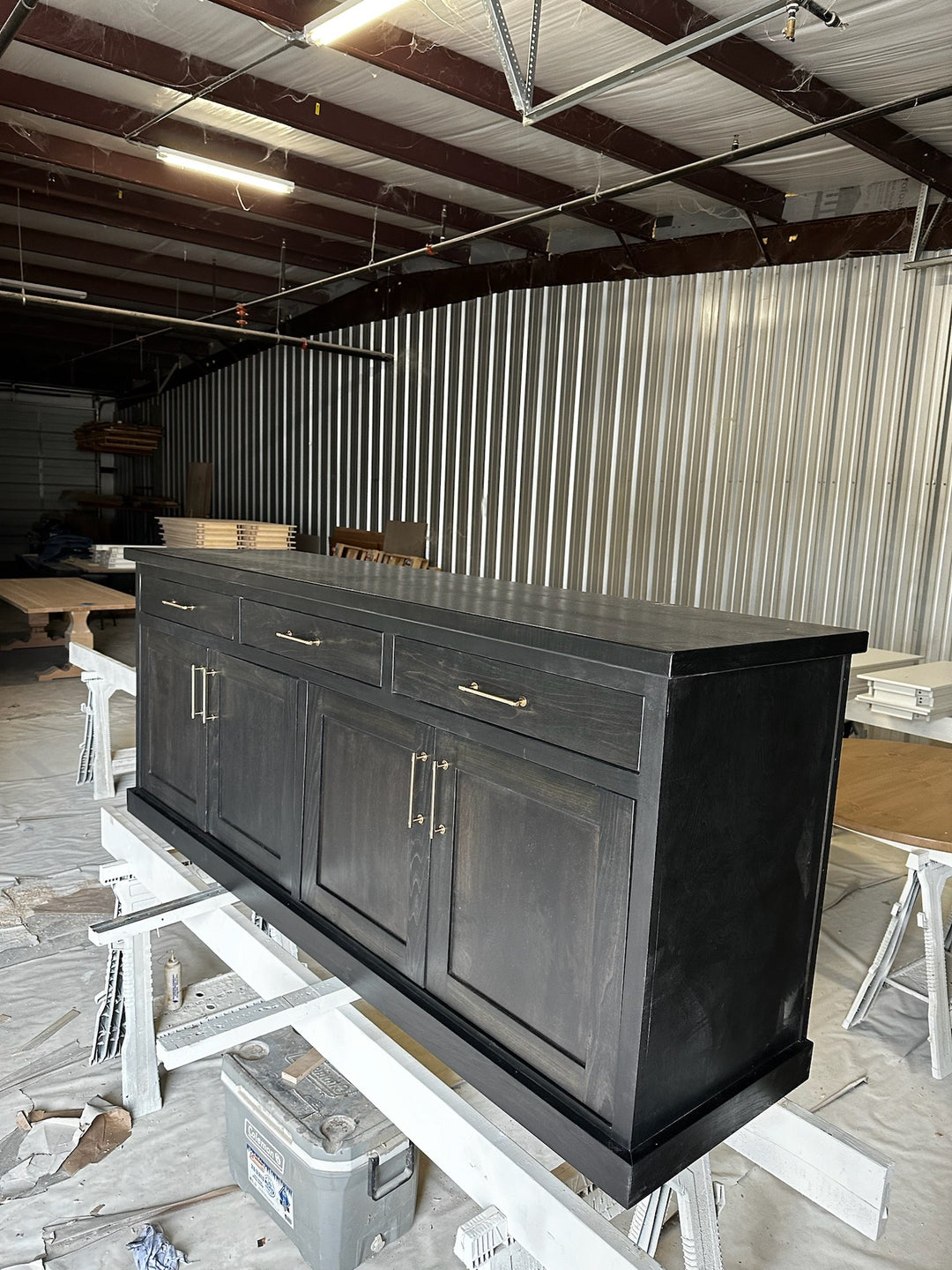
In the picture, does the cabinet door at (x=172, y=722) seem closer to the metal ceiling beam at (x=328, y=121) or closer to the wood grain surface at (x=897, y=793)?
the wood grain surface at (x=897, y=793)

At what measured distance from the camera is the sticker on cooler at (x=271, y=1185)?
6.90ft

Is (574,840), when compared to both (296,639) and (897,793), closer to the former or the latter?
(296,639)

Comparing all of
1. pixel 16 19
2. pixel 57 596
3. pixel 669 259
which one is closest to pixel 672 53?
pixel 16 19

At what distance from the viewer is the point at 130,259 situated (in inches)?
376

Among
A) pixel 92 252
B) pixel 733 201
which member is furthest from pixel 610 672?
pixel 92 252

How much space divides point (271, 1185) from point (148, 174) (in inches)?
277

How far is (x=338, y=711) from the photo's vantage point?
206cm

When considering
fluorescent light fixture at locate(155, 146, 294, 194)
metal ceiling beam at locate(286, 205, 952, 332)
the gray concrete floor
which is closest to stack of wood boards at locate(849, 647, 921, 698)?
the gray concrete floor

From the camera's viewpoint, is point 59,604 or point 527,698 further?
point 59,604

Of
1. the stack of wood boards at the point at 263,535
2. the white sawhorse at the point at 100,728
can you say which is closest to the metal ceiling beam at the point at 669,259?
the stack of wood boards at the point at 263,535

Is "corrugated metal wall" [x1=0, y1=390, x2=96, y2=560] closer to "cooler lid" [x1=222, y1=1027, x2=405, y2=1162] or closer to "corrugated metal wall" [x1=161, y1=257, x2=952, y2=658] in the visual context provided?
"corrugated metal wall" [x1=161, y1=257, x2=952, y2=658]

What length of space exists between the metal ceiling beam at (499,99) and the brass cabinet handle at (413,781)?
3859 mm

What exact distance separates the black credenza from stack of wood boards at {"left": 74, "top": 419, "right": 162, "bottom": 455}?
1342cm

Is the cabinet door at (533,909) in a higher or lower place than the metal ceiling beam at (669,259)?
lower
